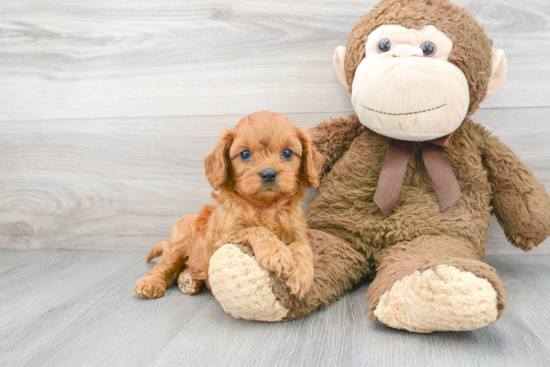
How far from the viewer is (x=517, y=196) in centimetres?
154

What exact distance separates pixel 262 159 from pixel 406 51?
0.59m

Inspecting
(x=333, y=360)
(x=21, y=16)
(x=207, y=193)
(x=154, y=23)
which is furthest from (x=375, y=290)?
(x=21, y=16)

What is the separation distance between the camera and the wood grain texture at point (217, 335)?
39.9 inches

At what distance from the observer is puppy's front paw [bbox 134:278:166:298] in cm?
145

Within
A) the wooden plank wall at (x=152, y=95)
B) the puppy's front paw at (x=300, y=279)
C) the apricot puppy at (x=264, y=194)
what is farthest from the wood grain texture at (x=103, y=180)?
the puppy's front paw at (x=300, y=279)

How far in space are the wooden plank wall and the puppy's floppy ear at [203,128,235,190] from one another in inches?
24.9

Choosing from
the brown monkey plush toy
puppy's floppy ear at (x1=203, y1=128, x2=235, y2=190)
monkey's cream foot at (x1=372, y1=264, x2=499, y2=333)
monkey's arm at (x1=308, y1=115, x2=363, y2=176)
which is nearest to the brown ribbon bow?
the brown monkey plush toy

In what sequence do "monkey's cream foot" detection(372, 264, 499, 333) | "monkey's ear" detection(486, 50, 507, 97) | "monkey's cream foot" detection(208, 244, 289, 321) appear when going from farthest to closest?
"monkey's ear" detection(486, 50, 507, 97) < "monkey's cream foot" detection(208, 244, 289, 321) < "monkey's cream foot" detection(372, 264, 499, 333)

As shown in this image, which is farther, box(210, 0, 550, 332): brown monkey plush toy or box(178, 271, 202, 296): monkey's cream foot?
box(178, 271, 202, 296): monkey's cream foot

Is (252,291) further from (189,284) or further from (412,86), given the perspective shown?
(412,86)

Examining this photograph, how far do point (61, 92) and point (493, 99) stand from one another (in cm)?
194

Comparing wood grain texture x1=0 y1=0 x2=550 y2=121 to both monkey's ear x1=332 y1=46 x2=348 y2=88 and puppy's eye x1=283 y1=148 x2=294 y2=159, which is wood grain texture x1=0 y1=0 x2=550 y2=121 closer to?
monkey's ear x1=332 y1=46 x2=348 y2=88

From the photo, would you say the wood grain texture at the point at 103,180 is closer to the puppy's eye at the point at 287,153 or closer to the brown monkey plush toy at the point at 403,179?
the brown monkey plush toy at the point at 403,179

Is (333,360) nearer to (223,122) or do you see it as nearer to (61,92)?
(223,122)
